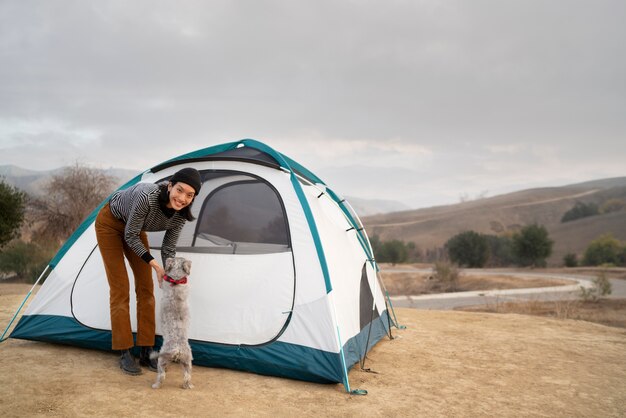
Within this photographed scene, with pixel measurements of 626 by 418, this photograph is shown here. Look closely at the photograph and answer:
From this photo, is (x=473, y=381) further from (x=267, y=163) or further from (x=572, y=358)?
(x=267, y=163)

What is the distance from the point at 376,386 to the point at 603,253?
132 ft

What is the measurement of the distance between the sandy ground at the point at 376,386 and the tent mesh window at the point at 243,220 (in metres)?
1.38

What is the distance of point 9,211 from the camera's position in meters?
14.1

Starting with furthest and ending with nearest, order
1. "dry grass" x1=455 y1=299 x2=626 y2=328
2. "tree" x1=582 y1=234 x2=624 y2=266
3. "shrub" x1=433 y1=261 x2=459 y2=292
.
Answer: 1. "tree" x1=582 y1=234 x2=624 y2=266
2. "shrub" x1=433 y1=261 x2=459 y2=292
3. "dry grass" x1=455 y1=299 x2=626 y2=328

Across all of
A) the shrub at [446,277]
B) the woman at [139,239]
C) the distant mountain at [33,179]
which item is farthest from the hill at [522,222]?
the woman at [139,239]

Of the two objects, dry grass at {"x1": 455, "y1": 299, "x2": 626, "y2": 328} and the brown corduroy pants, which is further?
dry grass at {"x1": 455, "y1": 299, "x2": 626, "y2": 328}

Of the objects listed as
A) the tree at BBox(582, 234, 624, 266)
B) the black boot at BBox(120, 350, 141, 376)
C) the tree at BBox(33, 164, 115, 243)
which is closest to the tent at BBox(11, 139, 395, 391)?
the black boot at BBox(120, 350, 141, 376)

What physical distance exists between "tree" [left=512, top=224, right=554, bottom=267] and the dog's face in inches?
1362

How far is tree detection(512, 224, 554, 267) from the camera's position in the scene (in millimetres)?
33938

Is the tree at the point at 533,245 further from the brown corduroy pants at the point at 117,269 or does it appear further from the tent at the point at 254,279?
the brown corduroy pants at the point at 117,269

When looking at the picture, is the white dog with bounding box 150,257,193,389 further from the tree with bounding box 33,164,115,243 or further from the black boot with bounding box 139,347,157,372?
the tree with bounding box 33,164,115,243

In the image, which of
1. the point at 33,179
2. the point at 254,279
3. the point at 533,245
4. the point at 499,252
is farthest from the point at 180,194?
the point at 33,179

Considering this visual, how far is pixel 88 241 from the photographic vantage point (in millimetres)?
5547

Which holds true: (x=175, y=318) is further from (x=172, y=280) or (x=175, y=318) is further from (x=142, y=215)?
(x=142, y=215)
